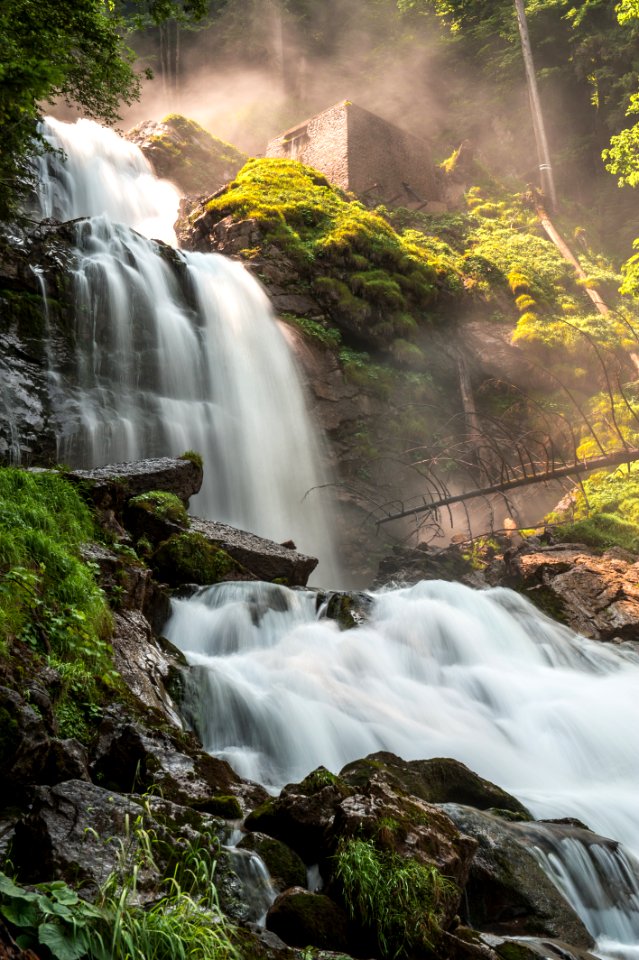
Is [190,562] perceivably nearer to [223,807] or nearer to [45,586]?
[45,586]

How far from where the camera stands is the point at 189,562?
353 inches

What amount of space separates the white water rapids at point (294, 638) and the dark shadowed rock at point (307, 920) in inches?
79.2

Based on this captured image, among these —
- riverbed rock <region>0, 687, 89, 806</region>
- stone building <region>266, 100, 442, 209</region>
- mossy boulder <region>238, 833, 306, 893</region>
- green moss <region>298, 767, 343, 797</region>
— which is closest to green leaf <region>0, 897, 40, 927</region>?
riverbed rock <region>0, 687, 89, 806</region>

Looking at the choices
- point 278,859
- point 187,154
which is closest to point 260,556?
point 278,859

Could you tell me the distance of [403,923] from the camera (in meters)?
3.19

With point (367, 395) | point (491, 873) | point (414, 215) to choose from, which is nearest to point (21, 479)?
point (491, 873)

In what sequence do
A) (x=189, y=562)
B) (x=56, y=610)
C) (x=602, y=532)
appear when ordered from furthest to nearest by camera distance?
(x=602, y=532) → (x=189, y=562) → (x=56, y=610)

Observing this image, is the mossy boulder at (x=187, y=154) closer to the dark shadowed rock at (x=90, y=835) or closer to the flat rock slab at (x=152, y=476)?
the flat rock slab at (x=152, y=476)

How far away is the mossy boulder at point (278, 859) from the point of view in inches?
135

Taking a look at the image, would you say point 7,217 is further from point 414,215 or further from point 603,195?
point 603,195

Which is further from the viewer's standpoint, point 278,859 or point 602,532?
point 602,532

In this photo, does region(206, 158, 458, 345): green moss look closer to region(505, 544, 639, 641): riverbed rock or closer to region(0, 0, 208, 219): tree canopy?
region(0, 0, 208, 219): tree canopy

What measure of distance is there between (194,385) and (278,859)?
1331 cm

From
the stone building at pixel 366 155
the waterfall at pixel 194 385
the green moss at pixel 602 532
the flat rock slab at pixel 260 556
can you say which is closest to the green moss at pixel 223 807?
the flat rock slab at pixel 260 556
